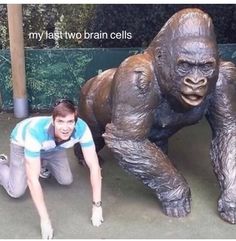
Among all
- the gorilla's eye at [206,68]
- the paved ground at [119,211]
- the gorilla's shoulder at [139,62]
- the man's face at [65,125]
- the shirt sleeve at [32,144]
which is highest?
the gorilla's shoulder at [139,62]

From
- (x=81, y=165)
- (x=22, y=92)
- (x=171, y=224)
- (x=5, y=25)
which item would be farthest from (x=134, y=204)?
(x=5, y=25)

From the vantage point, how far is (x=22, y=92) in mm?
4387

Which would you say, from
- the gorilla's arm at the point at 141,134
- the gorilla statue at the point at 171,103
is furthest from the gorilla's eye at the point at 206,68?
the gorilla's arm at the point at 141,134

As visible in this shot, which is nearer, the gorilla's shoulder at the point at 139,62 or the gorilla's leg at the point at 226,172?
the gorilla's shoulder at the point at 139,62

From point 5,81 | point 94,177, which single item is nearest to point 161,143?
point 94,177

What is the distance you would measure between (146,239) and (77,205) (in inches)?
20.3

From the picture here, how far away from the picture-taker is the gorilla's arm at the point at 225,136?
2992 mm

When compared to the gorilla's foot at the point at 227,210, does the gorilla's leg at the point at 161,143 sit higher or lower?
higher

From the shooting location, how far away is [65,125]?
8.73 feet

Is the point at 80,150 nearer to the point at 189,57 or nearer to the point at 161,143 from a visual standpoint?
the point at 161,143

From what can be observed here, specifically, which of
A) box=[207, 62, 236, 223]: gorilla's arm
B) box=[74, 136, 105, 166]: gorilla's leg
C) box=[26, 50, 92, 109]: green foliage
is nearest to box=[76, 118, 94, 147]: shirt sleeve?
box=[74, 136, 105, 166]: gorilla's leg

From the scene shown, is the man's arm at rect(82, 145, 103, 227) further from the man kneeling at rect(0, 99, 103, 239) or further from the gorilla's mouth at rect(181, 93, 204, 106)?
the gorilla's mouth at rect(181, 93, 204, 106)

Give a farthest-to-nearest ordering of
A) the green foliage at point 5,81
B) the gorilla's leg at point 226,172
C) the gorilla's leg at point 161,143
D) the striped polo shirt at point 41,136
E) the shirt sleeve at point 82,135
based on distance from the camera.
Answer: the green foliage at point 5,81
the gorilla's leg at point 161,143
the gorilla's leg at point 226,172
the shirt sleeve at point 82,135
the striped polo shirt at point 41,136

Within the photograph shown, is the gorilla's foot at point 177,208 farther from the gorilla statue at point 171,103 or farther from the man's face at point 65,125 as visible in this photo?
the man's face at point 65,125
